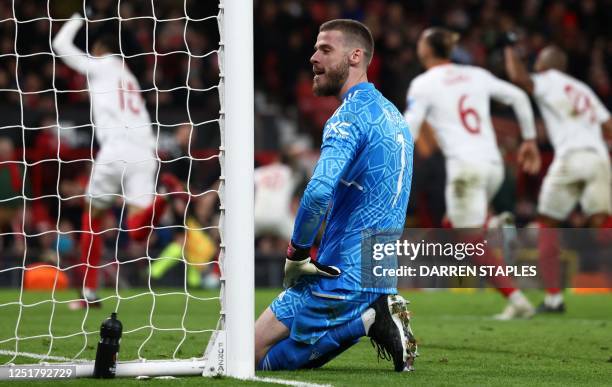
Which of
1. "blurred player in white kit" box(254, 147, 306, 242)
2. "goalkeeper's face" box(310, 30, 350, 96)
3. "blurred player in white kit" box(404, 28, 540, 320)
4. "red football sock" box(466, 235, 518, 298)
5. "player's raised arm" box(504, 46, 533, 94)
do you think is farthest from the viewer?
"blurred player in white kit" box(254, 147, 306, 242)

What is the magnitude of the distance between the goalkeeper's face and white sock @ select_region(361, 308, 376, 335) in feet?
3.30

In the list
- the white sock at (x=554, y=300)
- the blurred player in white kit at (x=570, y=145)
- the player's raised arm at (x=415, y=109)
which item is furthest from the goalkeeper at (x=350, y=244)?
the blurred player in white kit at (x=570, y=145)

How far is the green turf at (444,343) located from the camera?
5305mm

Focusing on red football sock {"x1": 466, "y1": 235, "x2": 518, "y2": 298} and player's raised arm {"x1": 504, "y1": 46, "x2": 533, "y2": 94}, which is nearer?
red football sock {"x1": 466, "y1": 235, "x2": 518, "y2": 298}

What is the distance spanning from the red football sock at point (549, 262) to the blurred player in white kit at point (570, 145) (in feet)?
2.13

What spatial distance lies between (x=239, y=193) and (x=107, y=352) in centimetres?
86

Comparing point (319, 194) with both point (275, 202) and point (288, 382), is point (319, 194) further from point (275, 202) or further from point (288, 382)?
point (275, 202)

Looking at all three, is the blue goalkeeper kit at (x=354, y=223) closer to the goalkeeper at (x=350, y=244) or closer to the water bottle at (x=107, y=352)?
the goalkeeper at (x=350, y=244)

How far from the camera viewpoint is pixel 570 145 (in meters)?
11.4

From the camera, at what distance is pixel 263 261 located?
46.6 feet

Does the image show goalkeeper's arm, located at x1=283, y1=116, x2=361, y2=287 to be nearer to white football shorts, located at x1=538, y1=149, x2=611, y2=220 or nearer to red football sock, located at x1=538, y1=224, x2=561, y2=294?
red football sock, located at x1=538, y1=224, x2=561, y2=294

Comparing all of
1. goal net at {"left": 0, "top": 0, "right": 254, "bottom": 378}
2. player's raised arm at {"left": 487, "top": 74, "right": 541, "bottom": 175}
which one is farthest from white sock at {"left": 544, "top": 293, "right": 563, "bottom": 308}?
goal net at {"left": 0, "top": 0, "right": 254, "bottom": 378}

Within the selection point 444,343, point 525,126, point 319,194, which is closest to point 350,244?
point 319,194

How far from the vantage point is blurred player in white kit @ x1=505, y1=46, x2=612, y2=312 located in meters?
11.2
